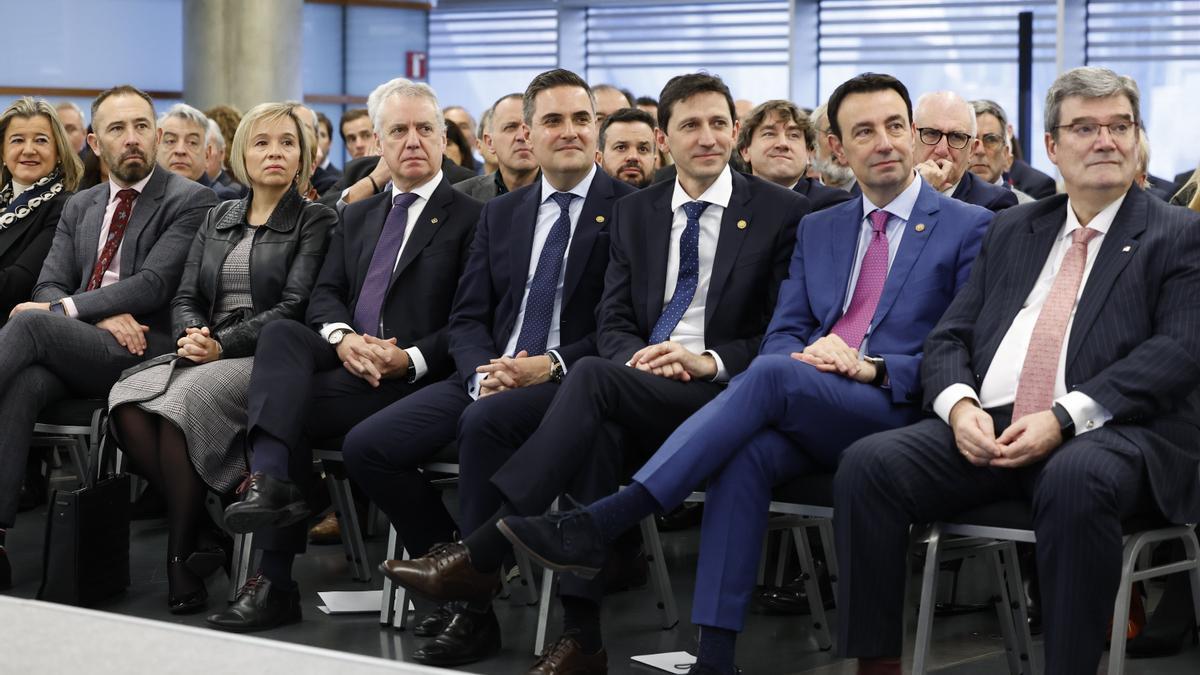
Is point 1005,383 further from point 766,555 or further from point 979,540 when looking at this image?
point 766,555

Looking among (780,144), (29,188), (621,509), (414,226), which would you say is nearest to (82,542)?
(414,226)

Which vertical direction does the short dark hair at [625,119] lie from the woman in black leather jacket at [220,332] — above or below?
above

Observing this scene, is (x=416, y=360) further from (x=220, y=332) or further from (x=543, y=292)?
(x=220, y=332)

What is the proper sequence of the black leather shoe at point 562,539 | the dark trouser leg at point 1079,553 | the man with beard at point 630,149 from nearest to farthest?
the dark trouser leg at point 1079,553
the black leather shoe at point 562,539
the man with beard at point 630,149

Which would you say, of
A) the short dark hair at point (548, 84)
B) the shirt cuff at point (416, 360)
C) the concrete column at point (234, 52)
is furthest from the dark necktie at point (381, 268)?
the concrete column at point (234, 52)

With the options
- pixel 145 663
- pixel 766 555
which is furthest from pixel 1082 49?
pixel 145 663

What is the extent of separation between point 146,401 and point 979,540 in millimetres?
2473

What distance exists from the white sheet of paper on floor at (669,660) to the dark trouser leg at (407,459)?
709mm

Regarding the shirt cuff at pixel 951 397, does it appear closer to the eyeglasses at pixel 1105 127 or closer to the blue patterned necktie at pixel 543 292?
the eyeglasses at pixel 1105 127

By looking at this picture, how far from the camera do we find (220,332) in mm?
4609

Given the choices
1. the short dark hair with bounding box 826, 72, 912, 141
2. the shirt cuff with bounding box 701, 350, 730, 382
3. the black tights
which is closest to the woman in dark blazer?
the black tights

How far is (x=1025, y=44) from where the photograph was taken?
8047 mm

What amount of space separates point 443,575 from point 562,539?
0.41m

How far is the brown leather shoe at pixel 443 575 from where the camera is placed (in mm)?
3396
